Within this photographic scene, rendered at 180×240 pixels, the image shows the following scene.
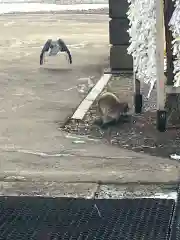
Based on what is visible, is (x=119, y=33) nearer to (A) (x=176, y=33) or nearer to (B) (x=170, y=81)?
(B) (x=170, y=81)

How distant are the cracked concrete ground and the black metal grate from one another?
0.27 metres

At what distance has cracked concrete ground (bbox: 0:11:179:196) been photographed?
4.32 metres

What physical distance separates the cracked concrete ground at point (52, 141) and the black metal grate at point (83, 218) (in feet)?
0.88

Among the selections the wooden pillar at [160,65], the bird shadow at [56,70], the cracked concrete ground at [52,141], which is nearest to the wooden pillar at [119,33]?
the cracked concrete ground at [52,141]

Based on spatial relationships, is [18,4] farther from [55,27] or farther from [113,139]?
[113,139]

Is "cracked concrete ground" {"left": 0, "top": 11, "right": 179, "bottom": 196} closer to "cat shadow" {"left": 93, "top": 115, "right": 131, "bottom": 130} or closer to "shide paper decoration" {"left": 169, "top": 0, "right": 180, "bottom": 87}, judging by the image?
"cat shadow" {"left": 93, "top": 115, "right": 131, "bottom": 130}

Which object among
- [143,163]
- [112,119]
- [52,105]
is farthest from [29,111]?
[143,163]

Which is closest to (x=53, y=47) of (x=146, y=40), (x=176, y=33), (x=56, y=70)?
(x=56, y=70)

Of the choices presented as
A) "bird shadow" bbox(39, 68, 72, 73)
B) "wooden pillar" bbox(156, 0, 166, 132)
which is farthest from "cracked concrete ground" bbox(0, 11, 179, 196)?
"wooden pillar" bbox(156, 0, 166, 132)

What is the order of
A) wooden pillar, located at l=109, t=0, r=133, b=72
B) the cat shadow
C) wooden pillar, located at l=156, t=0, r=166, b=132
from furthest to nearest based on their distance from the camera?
wooden pillar, located at l=109, t=0, r=133, b=72, the cat shadow, wooden pillar, located at l=156, t=0, r=166, b=132

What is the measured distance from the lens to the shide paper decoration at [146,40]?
201 inches

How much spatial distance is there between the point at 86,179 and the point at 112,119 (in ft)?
5.13

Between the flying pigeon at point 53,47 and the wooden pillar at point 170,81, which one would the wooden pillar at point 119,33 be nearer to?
the flying pigeon at point 53,47

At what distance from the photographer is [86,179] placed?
14.1ft
